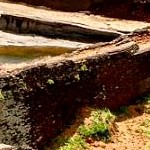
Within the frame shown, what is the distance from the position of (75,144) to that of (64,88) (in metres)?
0.84

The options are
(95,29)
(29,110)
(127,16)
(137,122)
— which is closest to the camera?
(29,110)

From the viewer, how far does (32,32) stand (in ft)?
44.0

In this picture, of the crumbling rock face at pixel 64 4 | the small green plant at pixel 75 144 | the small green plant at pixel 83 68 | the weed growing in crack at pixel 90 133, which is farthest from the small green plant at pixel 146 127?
the crumbling rock face at pixel 64 4

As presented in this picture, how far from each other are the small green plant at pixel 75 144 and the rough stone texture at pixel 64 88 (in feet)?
0.77

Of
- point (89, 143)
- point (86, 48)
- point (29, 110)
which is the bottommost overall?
point (89, 143)

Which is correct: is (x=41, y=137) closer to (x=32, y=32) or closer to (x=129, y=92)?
(x=129, y=92)

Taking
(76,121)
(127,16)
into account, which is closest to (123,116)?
(76,121)

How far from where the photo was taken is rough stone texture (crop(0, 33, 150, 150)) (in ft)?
23.6

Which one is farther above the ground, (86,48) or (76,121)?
(86,48)

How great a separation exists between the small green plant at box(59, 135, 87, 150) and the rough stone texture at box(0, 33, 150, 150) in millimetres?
235

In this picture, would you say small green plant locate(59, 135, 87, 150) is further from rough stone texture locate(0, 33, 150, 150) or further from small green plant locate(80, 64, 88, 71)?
small green plant locate(80, 64, 88, 71)

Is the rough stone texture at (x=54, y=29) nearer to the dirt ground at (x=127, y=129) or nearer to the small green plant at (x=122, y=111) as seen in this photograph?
the dirt ground at (x=127, y=129)

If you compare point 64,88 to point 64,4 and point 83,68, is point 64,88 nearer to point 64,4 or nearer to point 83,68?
point 83,68

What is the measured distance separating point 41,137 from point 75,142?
1.87ft
